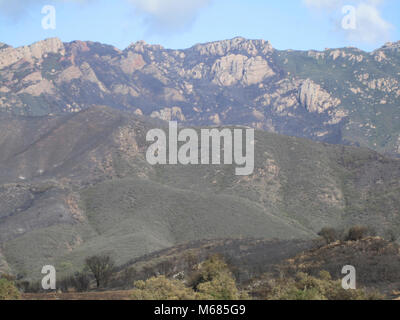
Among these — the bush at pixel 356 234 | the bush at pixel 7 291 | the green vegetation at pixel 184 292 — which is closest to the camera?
the green vegetation at pixel 184 292

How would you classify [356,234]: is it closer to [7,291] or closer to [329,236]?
[329,236]

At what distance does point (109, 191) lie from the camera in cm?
13225

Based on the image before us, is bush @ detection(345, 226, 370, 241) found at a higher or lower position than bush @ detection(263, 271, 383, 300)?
higher

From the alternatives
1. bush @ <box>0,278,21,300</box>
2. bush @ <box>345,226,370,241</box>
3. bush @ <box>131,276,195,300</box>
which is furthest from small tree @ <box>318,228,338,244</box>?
bush @ <box>0,278,21,300</box>

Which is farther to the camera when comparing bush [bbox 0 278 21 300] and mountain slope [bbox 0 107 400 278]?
mountain slope [bbox 0 107 400 278]

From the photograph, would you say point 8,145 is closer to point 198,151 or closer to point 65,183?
point 65,183

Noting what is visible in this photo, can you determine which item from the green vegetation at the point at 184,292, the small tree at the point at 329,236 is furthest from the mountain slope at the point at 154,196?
the green vegetation at the point at 184,292

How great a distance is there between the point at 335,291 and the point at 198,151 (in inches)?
5497

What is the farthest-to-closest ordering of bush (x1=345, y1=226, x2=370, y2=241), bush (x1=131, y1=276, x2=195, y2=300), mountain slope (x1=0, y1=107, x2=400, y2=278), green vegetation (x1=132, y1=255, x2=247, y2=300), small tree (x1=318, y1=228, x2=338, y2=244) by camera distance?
1. mountain slope (x1=0, y1=107, x2=400, y2=278)
2. small tree (x1=318, y1=228, x2=338, y2=244)
3. bush (x1=345, y1=226, x2=370, y2=241)
4. green vegetation (x1=132, y1=255, x2=247, y2=300)
5. bush (x1=131, y1=276, x2=195, y2=300)

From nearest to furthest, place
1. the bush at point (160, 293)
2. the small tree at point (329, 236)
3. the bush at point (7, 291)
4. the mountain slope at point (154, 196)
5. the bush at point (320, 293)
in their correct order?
1. the bush at point (320, 293)
2. the bush at point (160, 293)
3. the bush at point (7, 291)
4. the small tree at point (329, 236)
5. the mountain slope at point (154, 196)

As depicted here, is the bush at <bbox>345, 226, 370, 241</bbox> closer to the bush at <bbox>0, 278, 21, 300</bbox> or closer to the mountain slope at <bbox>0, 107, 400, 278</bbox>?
the bush at <bbox>0, 278, 21, 300</bbox>

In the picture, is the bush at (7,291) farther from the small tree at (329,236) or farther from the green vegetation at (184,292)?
the small tree at (329,236)

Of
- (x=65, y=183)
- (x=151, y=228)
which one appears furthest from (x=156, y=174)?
(x=151, y=228)

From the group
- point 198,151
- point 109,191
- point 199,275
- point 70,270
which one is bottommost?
point 70,270
